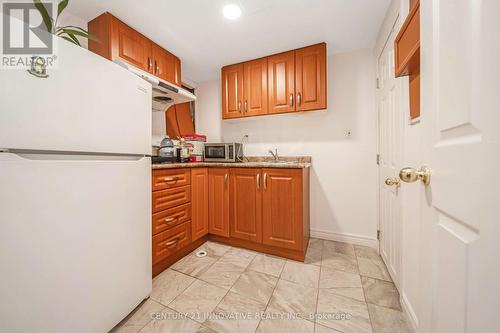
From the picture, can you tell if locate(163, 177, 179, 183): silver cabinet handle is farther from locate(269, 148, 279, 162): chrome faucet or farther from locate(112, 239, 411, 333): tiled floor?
locate(269, 148, 279, 162): chrome faucet

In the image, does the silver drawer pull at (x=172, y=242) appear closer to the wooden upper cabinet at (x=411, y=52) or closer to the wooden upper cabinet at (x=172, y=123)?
the wooden upper cabinet at (x=172, y=123)

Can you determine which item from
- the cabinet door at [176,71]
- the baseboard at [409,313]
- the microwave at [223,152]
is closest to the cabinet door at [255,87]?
the microwave at [223,152]

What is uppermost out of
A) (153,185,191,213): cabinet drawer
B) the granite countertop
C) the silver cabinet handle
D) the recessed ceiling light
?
the recessed ceiling light

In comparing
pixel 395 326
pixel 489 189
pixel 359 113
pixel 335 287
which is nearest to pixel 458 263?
pixel 489 189

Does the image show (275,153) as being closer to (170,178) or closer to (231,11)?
(170,178)

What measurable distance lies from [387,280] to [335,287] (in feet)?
1.45

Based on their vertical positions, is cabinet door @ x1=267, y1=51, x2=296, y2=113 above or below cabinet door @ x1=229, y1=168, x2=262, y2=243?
above

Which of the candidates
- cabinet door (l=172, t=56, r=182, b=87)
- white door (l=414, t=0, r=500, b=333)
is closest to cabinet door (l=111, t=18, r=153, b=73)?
cabinet door (l=172, t=56, r=182, b=87)

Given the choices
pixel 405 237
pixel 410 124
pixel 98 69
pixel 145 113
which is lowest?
pixel 405 237

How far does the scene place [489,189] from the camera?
33 cm

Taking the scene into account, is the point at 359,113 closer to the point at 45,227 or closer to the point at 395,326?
the point at 395,326

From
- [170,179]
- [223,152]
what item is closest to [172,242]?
[170,179]

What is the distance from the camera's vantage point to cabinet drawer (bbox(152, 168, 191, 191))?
1.51 meters

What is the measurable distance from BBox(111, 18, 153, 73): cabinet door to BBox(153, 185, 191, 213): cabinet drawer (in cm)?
121
